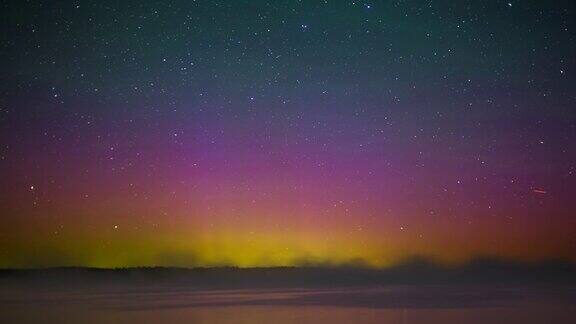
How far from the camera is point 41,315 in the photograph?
829 inches

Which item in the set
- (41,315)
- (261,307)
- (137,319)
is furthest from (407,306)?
(41,315)

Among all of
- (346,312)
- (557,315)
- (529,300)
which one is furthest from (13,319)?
(529,300)

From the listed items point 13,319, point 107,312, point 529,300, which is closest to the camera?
point 13,319

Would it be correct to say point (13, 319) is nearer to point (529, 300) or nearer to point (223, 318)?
point (223, 318)

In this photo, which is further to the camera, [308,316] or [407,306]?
[407,306]

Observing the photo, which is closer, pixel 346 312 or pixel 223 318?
pixel 223 318

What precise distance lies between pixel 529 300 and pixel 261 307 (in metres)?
11.0

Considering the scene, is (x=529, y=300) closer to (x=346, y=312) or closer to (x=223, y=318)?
(x=346, y=312)

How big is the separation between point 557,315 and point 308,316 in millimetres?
7274

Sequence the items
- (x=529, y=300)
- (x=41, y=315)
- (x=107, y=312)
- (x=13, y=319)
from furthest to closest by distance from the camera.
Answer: (x=529, y=300), (x=107, y=312), (x=41, y=315), (x=13, y=319)

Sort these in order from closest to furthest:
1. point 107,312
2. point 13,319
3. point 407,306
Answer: point 13,319 → point 107,312 → point 407,306

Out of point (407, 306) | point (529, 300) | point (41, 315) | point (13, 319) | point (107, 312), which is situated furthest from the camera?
point (529, 300)

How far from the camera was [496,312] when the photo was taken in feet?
70.1

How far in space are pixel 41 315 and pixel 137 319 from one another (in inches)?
135
